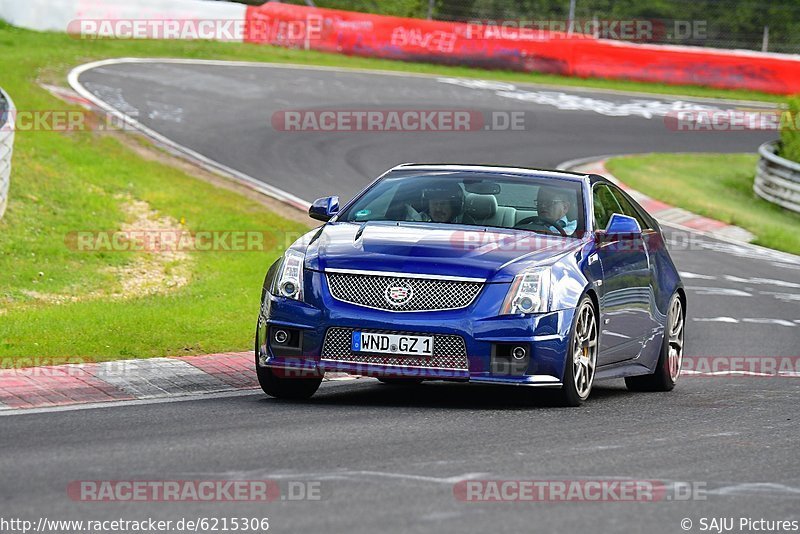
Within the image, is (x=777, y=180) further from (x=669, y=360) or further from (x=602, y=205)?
(x=602, y=205)

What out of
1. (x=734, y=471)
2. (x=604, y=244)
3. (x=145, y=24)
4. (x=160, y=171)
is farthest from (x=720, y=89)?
(x=734, y=471)

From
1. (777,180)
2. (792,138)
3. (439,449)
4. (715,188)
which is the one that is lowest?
(715,188)

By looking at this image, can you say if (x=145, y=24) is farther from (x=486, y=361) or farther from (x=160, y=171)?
(x=486, y=361)

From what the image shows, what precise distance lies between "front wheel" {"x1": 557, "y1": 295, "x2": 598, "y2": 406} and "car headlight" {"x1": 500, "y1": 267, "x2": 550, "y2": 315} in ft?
0.90

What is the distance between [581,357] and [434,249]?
117 centimetres

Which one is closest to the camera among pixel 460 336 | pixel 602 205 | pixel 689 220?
pixel 460 336

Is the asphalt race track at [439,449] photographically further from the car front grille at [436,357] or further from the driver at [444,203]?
the driver at [444,203]

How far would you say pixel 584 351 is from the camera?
9.26 meters

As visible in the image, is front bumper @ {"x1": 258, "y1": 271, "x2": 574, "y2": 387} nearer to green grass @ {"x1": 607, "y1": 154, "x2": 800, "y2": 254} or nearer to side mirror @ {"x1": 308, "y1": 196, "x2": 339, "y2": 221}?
Result: side mirror @ {"x1": 308, "y1": 196, "x2": 339, "y2": 221}

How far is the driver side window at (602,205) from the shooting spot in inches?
398

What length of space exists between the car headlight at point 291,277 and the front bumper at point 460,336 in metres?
0.13

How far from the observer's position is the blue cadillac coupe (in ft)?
28.5

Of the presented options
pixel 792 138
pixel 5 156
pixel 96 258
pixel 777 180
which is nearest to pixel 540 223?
pixel 96 258

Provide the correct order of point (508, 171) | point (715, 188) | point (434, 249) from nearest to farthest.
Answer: point (434, 249) < point (508, 171) < point (715, 188)
